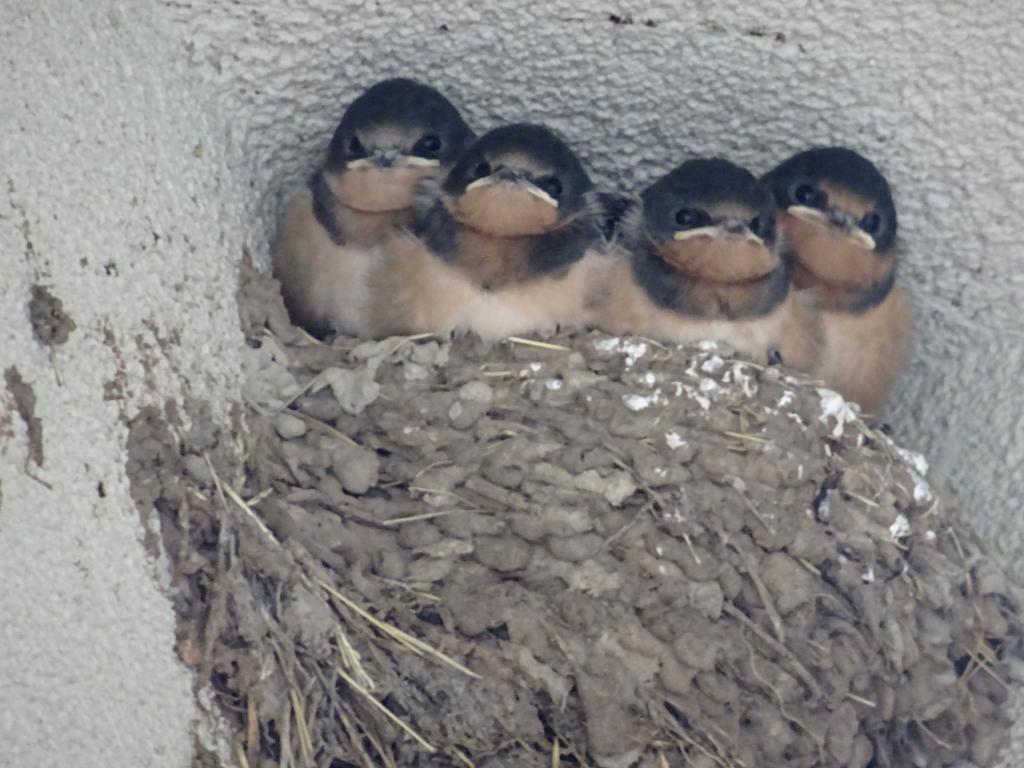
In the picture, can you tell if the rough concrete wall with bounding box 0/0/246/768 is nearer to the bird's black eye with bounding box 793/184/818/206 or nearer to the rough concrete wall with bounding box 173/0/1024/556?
the rough concrete wall with bounding box 173/0/1024/556

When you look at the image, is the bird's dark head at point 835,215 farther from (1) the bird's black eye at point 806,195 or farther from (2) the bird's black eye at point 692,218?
(2) the bird's black eye at point 692,218

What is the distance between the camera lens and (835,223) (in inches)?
138

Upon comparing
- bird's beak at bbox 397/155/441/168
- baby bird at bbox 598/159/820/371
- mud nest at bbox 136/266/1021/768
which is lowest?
mud nest at bbox 136/266/1021/768

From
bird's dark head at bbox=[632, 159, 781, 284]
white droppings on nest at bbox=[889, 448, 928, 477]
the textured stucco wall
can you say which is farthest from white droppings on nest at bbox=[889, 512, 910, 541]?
bird's dark head at bbox=[632, 159, 781, 284]

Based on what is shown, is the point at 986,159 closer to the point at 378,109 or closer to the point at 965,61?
the point at 965,61

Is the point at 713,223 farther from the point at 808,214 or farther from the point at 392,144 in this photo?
the point at 392,144

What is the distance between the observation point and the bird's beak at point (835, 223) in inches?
136

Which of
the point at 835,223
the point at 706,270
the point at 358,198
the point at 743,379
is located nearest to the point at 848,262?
the point at 835,223

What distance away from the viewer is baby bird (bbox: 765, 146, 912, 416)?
3420 millimetres

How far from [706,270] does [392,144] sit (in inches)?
26.0

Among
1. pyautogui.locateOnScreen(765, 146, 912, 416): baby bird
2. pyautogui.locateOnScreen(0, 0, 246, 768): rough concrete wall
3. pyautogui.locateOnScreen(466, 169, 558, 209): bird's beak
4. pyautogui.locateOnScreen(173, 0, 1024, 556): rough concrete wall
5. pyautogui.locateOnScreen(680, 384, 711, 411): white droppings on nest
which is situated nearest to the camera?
pyautogui.locateOnScreen(0, 0, 246, 768): rough concrete wall

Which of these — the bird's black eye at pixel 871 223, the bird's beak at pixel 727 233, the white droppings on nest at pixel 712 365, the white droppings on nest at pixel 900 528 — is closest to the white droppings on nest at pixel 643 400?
the white droppings on nest at pixel 712 365

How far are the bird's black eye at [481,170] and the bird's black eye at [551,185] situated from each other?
10cm

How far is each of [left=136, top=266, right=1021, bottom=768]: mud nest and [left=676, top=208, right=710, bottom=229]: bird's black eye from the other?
24cm
